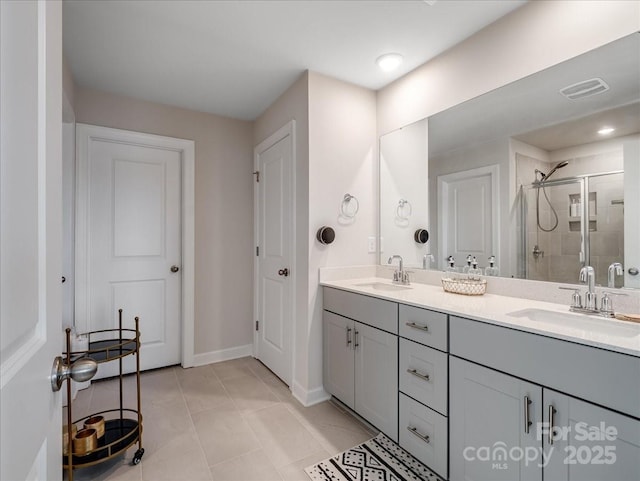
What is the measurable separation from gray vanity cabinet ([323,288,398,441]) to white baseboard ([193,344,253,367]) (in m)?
1.21

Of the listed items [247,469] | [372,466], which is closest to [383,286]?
[372,466]

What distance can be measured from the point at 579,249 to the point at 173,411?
2642 millimetres

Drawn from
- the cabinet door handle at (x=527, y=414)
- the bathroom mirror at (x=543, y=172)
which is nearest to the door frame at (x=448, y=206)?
the bathroom mirror at (x=543, y=172)

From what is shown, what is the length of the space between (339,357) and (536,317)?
3.99 feet

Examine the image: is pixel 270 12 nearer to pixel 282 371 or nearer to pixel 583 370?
pixel 583 370

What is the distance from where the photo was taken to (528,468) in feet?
3.88

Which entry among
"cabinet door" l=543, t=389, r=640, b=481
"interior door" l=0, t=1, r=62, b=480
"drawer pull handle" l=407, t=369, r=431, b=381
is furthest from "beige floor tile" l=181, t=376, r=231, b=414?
"cabinet door" l=543, t=389, r=640, b=481

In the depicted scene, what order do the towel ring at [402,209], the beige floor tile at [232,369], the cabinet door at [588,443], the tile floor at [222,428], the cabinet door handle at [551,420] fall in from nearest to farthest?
the cabinet door at [588,443] → the cabinet door handle at [551,420] → the tile floor at [222,428] → the towel ring at [402,209] → the beige floor tile at [232,369]

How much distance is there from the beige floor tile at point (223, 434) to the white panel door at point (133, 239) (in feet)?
3.42

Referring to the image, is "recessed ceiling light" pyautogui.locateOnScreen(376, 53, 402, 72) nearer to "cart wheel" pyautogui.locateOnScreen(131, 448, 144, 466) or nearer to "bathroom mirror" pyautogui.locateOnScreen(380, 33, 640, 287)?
"bathroom mirror" pyautogui.locateOnScreen(380, 33, 640, 287)

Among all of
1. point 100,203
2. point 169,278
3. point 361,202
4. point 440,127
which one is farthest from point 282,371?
point 440,127

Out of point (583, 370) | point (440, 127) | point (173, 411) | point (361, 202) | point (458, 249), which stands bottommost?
point (173, 411)

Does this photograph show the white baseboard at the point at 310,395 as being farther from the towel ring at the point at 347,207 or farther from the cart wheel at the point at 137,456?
the towel ring at the point at 347,207

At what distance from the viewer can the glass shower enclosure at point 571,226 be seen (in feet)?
4.75
